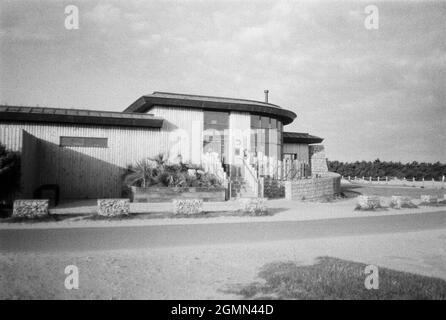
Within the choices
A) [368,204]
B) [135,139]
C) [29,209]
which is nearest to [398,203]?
[368,204]

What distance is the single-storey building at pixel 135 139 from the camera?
15.2m

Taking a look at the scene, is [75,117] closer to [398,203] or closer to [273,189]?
[273,189]

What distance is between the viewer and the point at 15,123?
15.0m

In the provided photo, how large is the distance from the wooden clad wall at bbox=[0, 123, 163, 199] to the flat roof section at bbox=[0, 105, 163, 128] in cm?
28

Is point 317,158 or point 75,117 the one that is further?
point 317,158

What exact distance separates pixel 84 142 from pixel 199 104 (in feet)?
22.9

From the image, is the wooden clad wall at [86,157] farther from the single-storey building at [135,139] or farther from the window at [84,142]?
the window at [84,142]

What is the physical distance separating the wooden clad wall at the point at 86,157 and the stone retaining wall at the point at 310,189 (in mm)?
7850

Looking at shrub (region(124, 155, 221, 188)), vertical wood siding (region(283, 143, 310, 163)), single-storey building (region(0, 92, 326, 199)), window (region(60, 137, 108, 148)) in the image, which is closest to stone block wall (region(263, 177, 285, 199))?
single-storey building (region(0, 92, 326, 199))

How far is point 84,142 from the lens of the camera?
52.5 ft

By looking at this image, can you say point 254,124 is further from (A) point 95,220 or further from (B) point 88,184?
(A) point 95,220

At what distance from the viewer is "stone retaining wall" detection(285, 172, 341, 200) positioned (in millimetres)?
15977

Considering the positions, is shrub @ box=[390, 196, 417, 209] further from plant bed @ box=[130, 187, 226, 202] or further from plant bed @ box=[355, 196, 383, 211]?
plant bed @ box=[130, 187, 226, 202]
